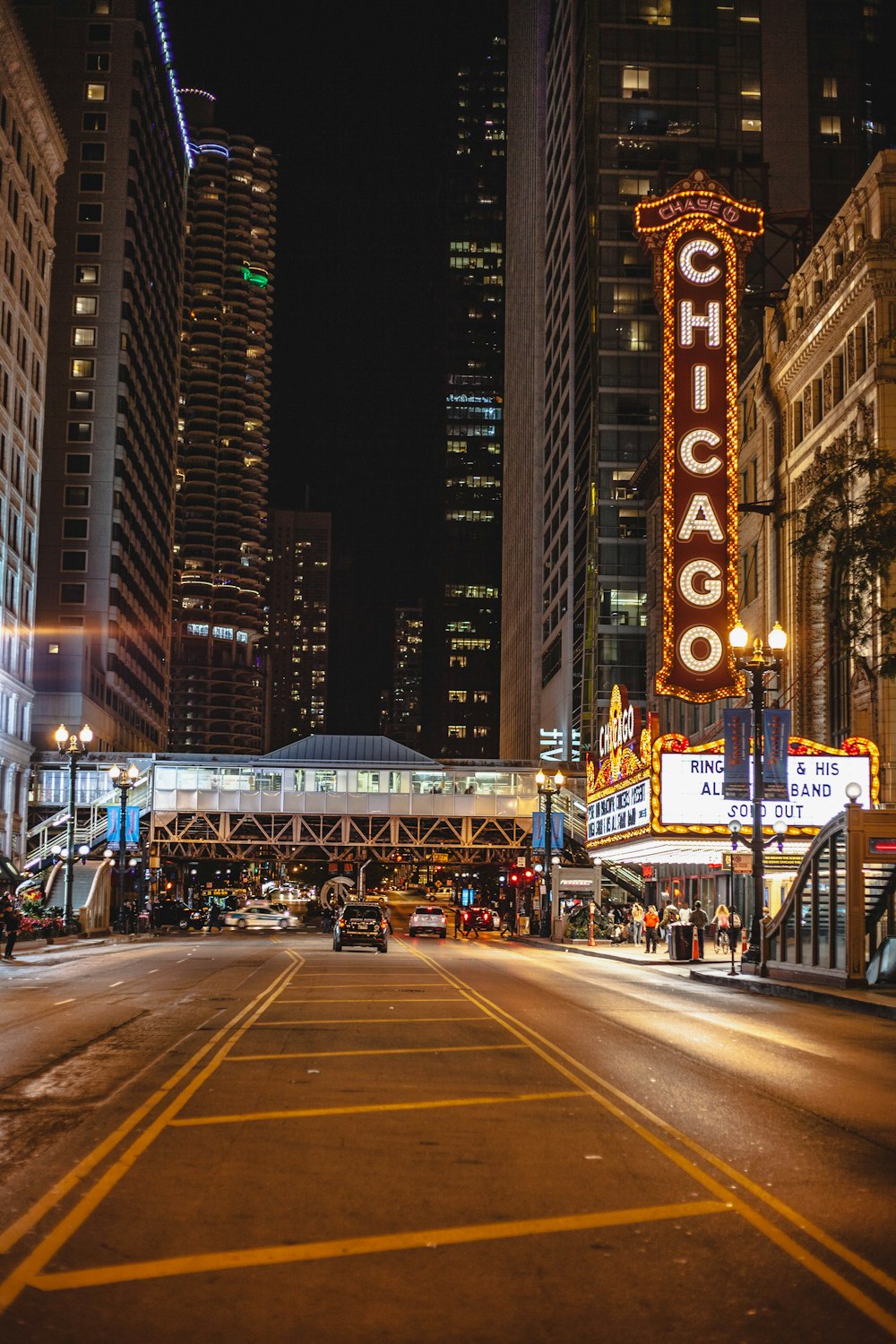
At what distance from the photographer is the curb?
24.0 metres

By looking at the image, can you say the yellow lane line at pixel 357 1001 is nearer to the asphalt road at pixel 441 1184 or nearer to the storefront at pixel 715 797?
the asphalt road at pixel 441 1184

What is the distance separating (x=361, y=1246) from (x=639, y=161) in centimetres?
10492

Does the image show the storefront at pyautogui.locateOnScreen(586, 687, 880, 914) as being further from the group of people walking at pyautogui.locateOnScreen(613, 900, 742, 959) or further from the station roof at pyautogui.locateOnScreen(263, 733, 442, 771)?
the station roof at pyautogui.locateOnScreen(263, 733, 442, 771)

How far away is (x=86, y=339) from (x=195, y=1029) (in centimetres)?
11293

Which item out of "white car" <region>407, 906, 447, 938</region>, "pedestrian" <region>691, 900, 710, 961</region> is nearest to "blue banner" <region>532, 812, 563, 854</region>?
"white car" <region>407, 906, 447, 938</region>

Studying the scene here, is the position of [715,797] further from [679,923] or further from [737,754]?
[737,754]

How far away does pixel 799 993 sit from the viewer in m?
28.1

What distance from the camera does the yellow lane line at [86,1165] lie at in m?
7.54

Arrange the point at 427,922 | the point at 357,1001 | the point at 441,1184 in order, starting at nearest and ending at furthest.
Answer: the point at 441,1184
the point at 357,1001
the point at 427,922

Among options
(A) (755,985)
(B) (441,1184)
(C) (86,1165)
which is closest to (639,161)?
(A) (755,985)

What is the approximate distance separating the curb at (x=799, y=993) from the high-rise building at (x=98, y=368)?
275 feet

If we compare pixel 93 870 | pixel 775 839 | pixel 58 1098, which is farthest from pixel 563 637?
pixel 58 1098

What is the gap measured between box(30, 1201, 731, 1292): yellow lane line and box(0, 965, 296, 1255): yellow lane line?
26.3 inches

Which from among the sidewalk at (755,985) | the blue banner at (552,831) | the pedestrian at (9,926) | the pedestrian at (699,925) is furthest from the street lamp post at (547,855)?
the pedestrian at (9,926)
